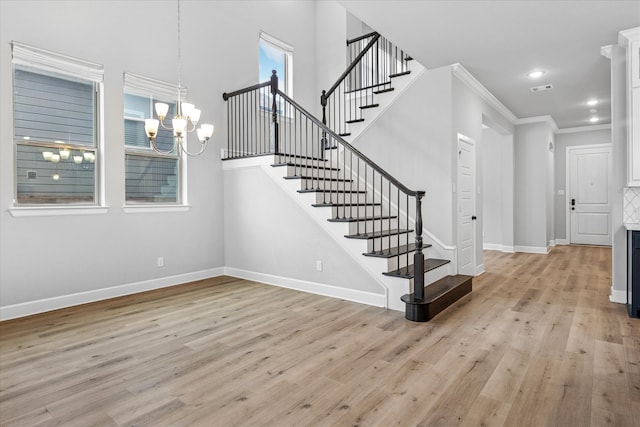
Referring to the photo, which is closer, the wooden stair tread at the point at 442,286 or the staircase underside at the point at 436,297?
the staircase underside at the point at 436,297

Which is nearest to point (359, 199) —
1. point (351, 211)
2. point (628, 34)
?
point (351, 211)

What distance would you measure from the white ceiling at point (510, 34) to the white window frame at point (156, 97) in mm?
2703

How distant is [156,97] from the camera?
489cm

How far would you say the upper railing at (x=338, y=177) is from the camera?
14.1 ft

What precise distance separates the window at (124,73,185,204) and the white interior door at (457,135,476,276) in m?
3.91

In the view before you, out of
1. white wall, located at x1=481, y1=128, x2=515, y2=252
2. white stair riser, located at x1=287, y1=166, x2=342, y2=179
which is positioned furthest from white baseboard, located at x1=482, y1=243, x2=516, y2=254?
white stair riser, located at x1=287, y1=166, x2=342, y2=179

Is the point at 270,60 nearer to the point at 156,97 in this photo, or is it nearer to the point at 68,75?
the point at 156,97

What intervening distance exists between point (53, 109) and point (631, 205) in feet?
20.9

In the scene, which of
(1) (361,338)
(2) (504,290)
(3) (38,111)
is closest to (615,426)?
(1) (361,338)

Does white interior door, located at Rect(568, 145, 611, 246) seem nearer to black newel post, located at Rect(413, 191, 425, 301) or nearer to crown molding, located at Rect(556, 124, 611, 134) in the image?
crown molding, located at Rect(556, 124, 611, 134)

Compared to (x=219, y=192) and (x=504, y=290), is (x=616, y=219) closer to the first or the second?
(x=504, y=290)

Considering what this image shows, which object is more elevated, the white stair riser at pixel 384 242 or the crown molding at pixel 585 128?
the crown molding at pixel 585 128

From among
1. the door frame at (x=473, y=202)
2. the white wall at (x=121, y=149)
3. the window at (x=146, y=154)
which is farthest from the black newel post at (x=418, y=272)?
the window at (x=146, y=154)

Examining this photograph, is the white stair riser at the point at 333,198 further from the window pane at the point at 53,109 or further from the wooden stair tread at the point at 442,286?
the window pane at the point at 53,109
